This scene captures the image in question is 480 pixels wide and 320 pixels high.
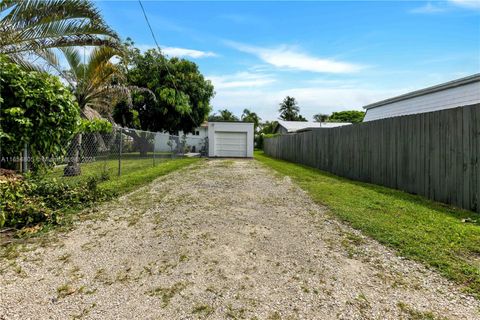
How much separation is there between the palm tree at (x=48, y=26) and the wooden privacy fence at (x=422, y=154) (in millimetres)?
7064

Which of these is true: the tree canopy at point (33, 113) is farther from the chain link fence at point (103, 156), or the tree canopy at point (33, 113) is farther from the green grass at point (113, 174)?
the green grass at point (113, 174)

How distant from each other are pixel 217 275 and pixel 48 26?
5277 millimetres

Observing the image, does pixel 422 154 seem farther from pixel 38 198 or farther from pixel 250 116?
pixel 250 116

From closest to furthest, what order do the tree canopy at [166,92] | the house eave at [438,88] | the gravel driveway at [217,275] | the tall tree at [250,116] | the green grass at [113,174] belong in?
the gravel driveway at [217,275] < the green grass at [113,174] < the house eave at [438,88] < the tree canopy at [166,92] < the tall tree at [250,116]

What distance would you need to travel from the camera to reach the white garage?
840 inches

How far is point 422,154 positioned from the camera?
6.44 m

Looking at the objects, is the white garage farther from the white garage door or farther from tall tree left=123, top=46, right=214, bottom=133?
tall tree left=123, top=46, right=214, bottom=133

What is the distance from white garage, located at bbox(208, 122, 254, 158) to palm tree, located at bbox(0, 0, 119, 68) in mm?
15404

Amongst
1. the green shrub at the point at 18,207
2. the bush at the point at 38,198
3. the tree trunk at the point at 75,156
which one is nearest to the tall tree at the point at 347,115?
the tree trunk at the point at 75,156

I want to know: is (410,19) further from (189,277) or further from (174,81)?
(174,81)

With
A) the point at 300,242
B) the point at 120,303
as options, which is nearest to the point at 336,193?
the point at 300,242

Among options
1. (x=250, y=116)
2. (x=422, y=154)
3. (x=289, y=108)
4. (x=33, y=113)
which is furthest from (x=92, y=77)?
(x=289, y=108)

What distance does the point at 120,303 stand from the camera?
2268 mm

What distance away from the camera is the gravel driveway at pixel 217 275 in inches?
86.3
